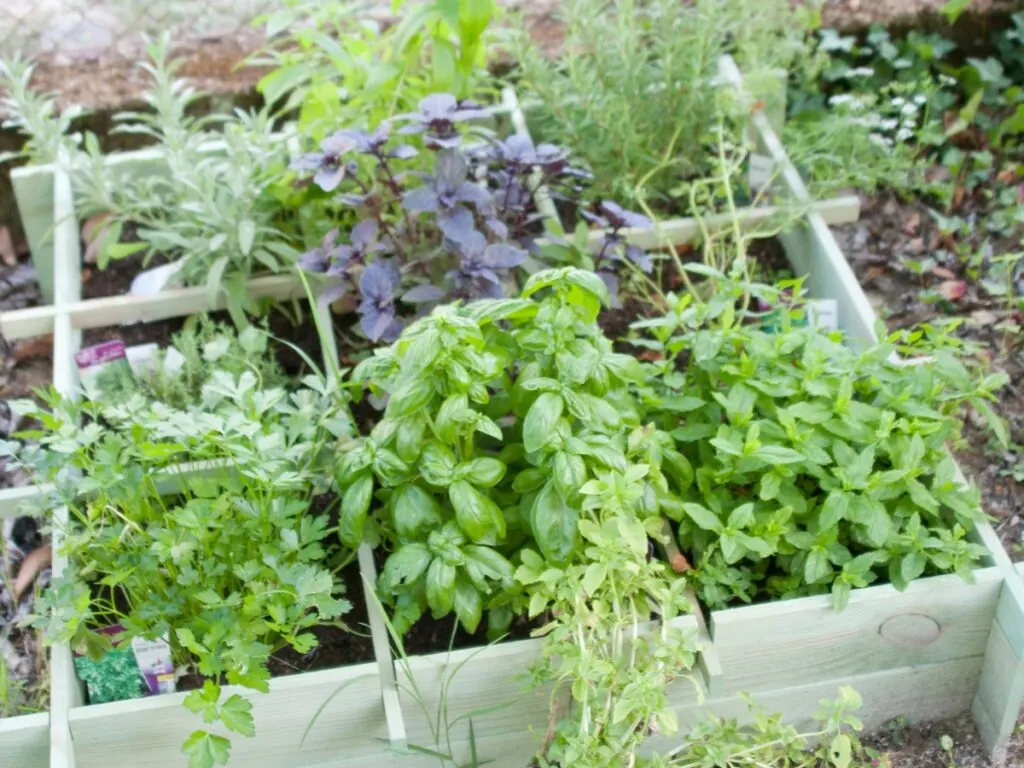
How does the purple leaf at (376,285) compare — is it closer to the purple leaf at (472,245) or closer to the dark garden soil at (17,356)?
the purple leaf at (472,245)

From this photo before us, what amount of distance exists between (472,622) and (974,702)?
94cm

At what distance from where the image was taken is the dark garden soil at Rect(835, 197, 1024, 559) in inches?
92.5

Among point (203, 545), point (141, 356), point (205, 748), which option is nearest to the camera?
point (205, 748)

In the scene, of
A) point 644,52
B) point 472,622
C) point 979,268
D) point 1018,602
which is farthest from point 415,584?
point 979,268

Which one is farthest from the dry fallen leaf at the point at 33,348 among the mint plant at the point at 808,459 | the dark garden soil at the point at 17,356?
the mint plant at the point at 808,459

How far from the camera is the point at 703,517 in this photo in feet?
6.28

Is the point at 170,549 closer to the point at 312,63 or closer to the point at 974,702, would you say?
the point at 312,63

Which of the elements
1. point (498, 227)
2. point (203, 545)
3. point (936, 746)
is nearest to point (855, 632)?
point (936, 746)

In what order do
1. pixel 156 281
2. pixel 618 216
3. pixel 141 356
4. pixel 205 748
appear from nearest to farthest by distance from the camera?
pixel 205 748, pixel 618 216, pixel 141 356, pixel 156 281

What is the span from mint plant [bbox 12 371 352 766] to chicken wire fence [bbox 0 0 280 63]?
159 centimetres

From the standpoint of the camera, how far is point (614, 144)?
2.63 metres

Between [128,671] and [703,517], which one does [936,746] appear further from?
[128,671]

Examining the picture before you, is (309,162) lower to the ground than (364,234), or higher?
higher

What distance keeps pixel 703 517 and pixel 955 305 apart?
3.62 feet
